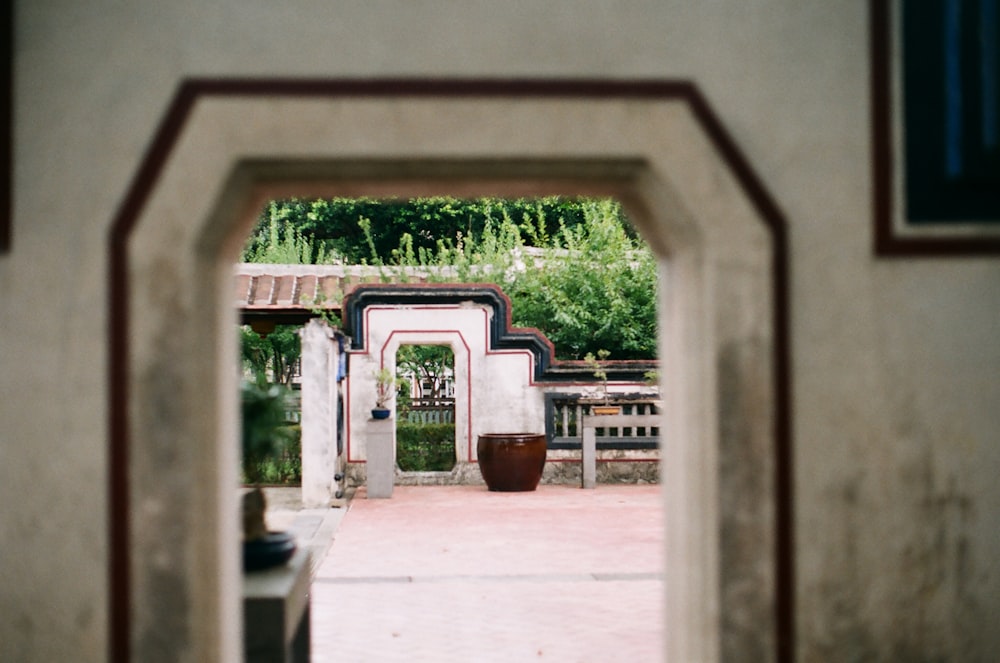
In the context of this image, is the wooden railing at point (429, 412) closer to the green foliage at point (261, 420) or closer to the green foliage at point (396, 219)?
the green foliage at point (396, 219)

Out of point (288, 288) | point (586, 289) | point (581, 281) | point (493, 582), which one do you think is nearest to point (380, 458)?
point (288, 288)

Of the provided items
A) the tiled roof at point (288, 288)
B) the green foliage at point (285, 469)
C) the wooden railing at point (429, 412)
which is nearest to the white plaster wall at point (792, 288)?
the tiled roof at point (288, 288)

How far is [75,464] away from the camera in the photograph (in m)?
3.21

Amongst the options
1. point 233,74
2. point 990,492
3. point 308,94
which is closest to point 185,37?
point 233,74

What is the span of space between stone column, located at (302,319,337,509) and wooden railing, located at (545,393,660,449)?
350 cm

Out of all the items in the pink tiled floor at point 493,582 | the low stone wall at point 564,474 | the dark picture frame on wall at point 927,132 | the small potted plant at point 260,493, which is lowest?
the pink tiled floor at point 493,582

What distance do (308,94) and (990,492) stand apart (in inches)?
106

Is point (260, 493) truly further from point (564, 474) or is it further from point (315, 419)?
point (564, 474)

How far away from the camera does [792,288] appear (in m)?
3.35

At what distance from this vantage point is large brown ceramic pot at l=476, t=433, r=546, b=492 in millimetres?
13398

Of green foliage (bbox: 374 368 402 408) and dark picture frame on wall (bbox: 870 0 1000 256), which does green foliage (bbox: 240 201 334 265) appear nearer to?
green foliage (bbox: 374 368 402 408)

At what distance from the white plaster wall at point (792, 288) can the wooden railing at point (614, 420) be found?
10.7m

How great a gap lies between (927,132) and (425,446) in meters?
14.6

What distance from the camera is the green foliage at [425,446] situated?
16.8 metres
